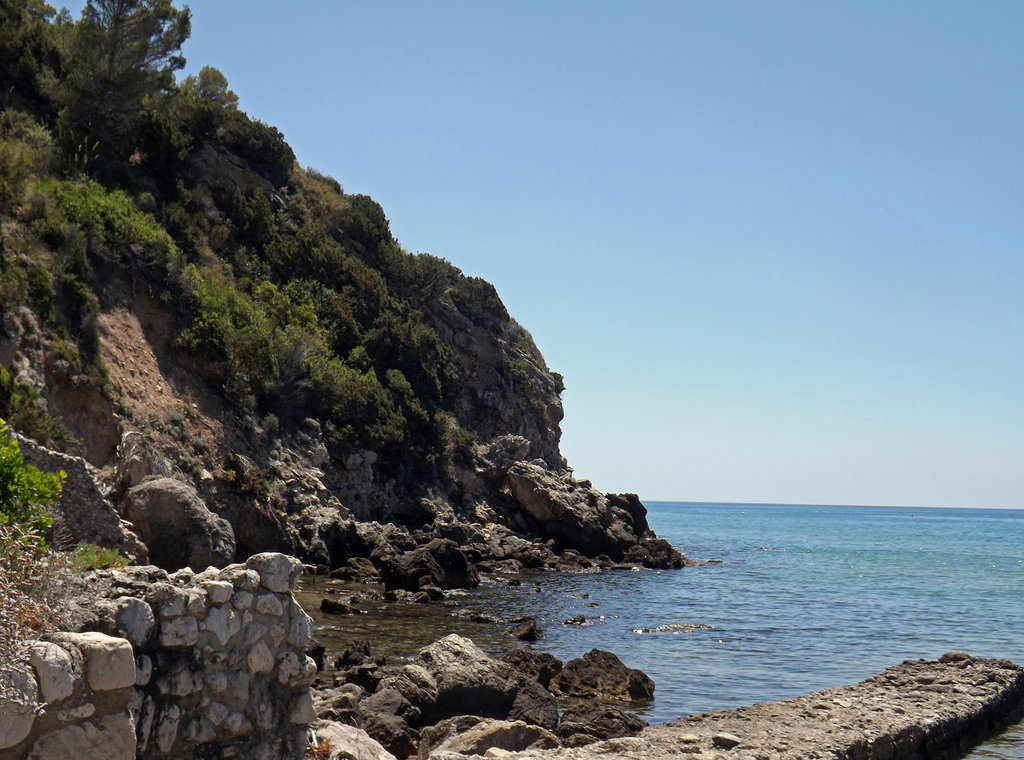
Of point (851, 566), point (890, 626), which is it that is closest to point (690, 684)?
point (890, 626)

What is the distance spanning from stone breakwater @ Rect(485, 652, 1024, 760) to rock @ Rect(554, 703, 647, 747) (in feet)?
1.89

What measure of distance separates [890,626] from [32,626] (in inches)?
971

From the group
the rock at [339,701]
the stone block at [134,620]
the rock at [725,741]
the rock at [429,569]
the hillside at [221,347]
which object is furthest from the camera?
the rock at [429,569]

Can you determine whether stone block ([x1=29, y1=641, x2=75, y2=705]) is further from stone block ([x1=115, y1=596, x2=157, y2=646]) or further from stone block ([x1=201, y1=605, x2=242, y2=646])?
stone block ([x1=201, y1=605, x2=242, y2=646])

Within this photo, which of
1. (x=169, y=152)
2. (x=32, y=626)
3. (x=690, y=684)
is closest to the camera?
(x=32, y=626)

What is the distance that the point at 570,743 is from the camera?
1130 centimetres

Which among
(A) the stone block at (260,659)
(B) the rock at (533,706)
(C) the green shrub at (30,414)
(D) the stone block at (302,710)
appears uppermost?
(C) the green shrub at (30,414)

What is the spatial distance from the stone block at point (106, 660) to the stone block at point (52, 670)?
0.64ft

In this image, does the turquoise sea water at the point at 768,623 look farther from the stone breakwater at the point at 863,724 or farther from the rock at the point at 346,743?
the rock at the point at 346,743

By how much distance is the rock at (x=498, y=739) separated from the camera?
33.3 ft

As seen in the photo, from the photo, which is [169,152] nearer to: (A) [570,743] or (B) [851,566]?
(A) [570,743]

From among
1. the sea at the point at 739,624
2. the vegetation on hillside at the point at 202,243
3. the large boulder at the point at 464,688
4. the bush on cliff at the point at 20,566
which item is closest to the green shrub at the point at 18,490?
the bush on cliff at the point at 20,566

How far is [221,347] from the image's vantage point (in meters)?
27.9

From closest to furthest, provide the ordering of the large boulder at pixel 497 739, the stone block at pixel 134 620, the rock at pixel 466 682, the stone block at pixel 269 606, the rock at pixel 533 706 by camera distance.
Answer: the stone block at pixel 134 620
the stone block at pixel 269 606
the large boulder at pixel 497 739
the rock at pixel 466 682
the rock at pixel 533 706
